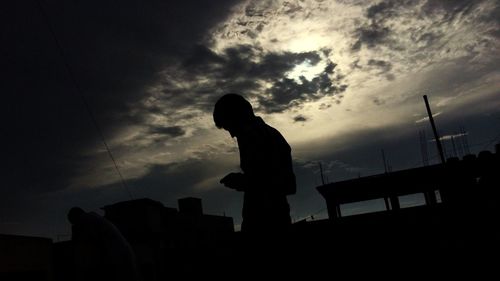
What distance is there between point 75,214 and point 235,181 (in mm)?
2845

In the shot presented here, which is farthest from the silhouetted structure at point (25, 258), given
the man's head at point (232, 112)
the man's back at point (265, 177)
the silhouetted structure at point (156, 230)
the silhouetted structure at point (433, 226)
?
the man's back at point (265, 177)

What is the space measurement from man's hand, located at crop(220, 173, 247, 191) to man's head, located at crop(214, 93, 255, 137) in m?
0.33

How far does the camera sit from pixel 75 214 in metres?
4.40

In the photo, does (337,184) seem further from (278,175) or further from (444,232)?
(278,175)

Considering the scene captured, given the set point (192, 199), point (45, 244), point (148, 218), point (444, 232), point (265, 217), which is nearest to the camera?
point (265, 217)

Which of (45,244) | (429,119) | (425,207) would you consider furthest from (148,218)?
(425,207)

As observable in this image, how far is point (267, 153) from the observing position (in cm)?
240

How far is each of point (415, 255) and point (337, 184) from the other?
28.7 feet

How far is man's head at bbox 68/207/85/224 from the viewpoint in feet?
14.2

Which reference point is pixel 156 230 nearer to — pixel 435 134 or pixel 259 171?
pixel 435 134

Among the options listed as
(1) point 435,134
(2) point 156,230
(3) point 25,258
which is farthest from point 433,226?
(2) point 156,230

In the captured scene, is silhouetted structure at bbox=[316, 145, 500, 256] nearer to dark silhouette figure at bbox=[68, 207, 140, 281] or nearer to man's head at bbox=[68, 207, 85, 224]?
dark silhouette figure at bbox=[68, 207, 140, 281]

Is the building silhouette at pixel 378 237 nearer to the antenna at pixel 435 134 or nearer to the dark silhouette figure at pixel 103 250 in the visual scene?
the dark silhouette figure at pixel 103 250

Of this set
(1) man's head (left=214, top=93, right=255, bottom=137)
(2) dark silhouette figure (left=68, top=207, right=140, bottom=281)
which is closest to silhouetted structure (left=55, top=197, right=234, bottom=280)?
(2) dark silhouette figure (left=68, top=207, right=140, bottom=281)
